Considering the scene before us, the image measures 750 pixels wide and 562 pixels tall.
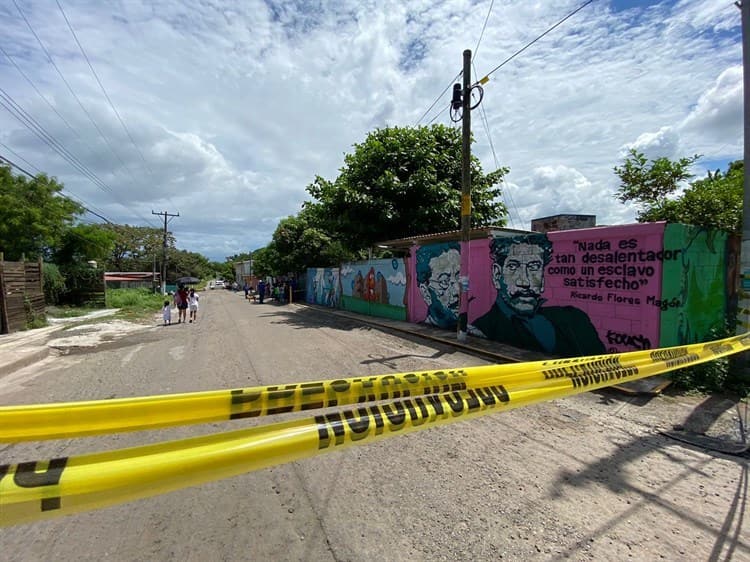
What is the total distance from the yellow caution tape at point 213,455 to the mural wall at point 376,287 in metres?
11.2

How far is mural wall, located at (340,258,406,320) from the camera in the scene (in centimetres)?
1376

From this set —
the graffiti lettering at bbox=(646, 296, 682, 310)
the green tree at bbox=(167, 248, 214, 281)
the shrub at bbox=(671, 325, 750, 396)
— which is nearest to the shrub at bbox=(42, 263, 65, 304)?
the graffiti lettering at bbox=(646, 296, 682, 310)

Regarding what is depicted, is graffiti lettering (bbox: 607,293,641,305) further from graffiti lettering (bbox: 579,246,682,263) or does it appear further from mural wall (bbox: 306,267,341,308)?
mural wall (bbox: 306,267,341,308)

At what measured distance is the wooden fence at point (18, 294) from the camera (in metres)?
11.0

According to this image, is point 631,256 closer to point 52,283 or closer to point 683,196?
point 683,196

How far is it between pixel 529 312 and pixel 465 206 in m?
2.89

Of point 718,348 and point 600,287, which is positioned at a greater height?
point 600,287

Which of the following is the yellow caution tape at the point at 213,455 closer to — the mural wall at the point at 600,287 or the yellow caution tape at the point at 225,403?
the yellow caution tape at the point at 225,403

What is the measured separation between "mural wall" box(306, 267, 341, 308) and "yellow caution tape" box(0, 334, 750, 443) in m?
17.7

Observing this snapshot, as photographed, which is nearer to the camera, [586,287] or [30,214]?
[586,287]

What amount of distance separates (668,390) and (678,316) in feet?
4.91

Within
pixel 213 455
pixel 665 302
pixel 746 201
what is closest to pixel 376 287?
pixel 665 302

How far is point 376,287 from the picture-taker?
1550cm

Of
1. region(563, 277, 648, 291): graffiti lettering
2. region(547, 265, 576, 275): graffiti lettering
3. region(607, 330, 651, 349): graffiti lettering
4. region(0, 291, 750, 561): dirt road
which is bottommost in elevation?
region(0, 291, 750, 561): dirt road
